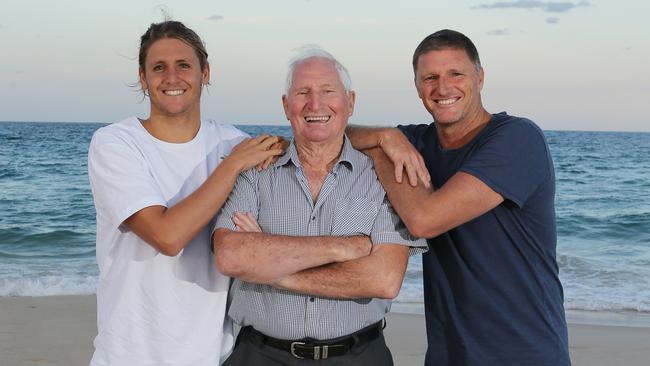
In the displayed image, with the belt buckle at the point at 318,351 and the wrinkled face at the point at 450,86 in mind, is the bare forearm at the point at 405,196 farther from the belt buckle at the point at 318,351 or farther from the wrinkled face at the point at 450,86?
the belt buckle at the point at 318,351

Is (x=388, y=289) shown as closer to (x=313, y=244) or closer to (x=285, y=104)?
(x=313, y=244)

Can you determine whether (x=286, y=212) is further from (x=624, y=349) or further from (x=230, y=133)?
(x=624, y=349)

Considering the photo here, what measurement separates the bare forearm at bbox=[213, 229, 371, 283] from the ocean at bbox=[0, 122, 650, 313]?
5.90m

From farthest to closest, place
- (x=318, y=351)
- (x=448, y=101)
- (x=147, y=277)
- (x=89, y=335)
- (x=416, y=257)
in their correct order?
(x=416, y=257) < (x=89, y=335) < (x=448, y=101) < (x=147, y=277) < (x=318, y=351)

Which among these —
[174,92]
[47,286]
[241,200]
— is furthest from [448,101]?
[47,286]

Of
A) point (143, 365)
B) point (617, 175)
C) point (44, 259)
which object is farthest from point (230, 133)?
point (617, 175)

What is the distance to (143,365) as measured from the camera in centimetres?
303

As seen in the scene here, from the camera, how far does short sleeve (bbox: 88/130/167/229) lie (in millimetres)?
2904

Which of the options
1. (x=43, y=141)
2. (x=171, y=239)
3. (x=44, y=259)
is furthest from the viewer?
(x=43, y=141)

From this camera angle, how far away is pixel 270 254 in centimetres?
284

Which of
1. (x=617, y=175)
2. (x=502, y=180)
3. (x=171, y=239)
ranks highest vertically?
(x=502, y=180)

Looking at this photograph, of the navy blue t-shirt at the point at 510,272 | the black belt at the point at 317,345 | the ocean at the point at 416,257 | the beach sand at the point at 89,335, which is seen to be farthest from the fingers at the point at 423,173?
the ocean at the point at 416,257

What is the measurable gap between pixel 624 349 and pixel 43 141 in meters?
37.0

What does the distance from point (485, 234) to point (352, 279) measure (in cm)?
61
